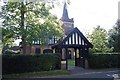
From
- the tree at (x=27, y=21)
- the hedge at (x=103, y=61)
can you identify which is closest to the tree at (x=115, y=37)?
the hedge at (x=103, y=61)

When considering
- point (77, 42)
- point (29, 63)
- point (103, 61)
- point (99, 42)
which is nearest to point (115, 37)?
point (99, 42)

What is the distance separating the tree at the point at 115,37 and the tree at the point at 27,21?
537 inches

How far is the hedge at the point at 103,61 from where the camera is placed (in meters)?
21.5

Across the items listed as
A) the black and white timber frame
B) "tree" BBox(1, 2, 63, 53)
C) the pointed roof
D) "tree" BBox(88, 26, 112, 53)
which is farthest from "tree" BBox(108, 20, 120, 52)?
"tree" BBox(1, 2, 63, 53)

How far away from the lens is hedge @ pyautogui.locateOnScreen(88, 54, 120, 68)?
21.5 meters

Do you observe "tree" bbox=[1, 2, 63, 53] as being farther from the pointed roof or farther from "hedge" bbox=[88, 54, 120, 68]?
"hedge" bbox=[88, 54, 120, 68]

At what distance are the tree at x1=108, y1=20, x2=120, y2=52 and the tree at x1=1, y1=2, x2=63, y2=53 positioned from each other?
13651 millimetres

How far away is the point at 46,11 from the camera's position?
1906cm

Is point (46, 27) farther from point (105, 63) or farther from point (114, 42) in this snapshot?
point (114, 42)

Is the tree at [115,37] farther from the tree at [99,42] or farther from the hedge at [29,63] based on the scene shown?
the hedge at [29,63]

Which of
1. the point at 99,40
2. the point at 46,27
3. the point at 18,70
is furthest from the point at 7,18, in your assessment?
the point at 99,40

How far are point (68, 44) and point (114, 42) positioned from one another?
1199cm

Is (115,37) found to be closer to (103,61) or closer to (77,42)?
(103,61)

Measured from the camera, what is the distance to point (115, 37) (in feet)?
104
